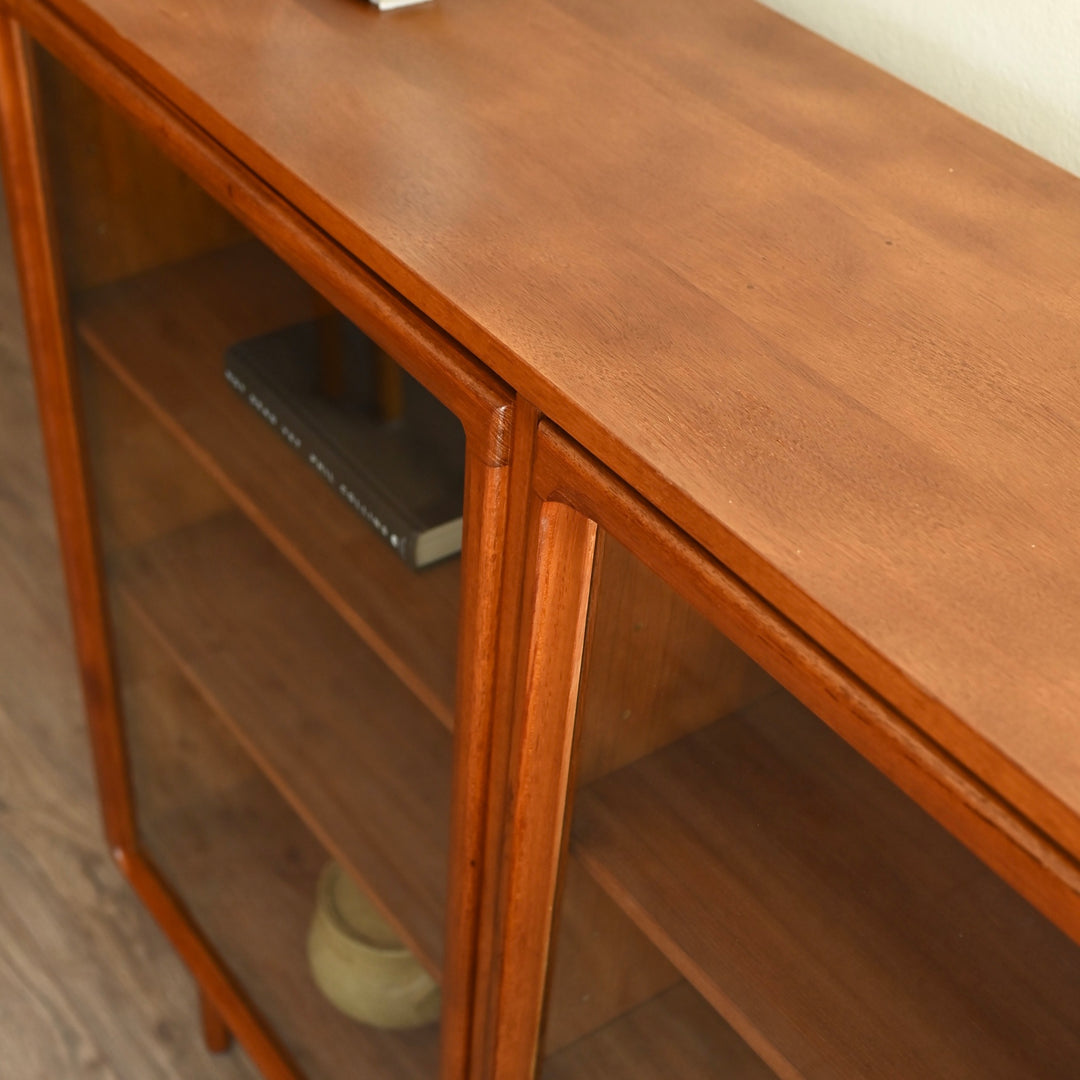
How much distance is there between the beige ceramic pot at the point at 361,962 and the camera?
1144 mm

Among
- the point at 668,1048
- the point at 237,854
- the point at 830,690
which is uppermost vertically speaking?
the point at 830,690

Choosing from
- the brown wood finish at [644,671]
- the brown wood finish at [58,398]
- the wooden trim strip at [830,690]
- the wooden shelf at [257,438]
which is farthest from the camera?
the brown wood finish at [58,398]

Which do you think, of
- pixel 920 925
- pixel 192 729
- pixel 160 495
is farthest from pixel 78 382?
pixel 920 925

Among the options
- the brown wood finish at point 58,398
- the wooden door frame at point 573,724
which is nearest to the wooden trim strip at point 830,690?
the wooden door frame at point 573,724

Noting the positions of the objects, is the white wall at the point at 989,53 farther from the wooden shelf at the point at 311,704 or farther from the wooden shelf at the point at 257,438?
the wooden shelf at the point at 311,704

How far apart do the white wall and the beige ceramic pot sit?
77cm

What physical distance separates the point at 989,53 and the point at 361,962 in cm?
85

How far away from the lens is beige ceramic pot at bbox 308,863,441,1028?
3.75 feet

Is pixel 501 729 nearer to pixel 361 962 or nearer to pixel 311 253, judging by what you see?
pixel 311 253

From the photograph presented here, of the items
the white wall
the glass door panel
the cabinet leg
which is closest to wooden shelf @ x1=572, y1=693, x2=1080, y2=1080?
the glass door panel

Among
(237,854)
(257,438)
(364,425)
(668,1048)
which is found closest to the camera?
(668,1048)

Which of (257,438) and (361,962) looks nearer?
(257,438)

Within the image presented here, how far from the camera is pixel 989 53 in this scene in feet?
2.50

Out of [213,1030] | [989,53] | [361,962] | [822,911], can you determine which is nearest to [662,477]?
[822,911]
